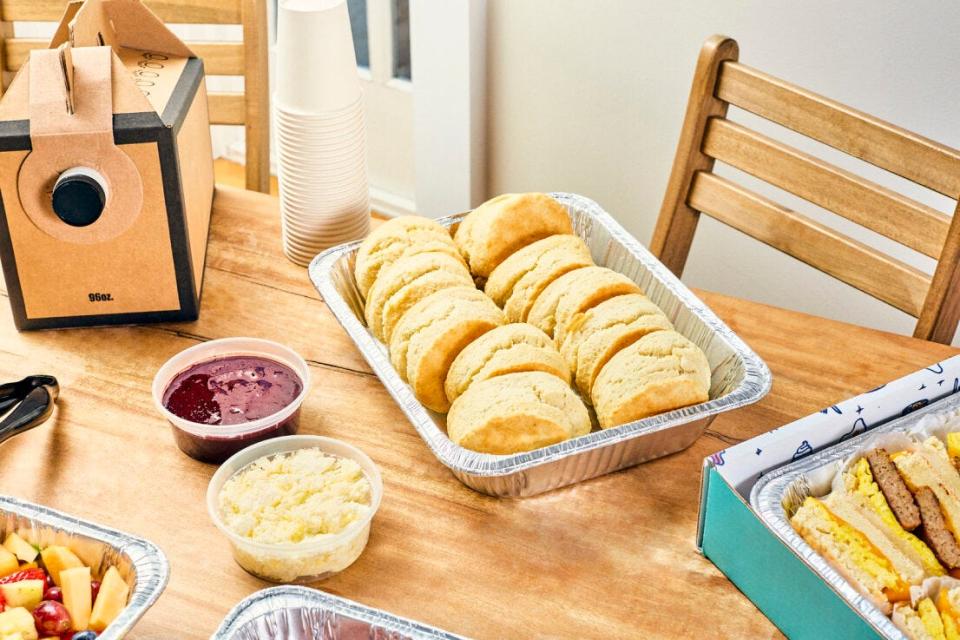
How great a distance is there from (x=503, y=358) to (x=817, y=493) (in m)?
0.41

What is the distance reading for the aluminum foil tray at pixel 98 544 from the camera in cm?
97

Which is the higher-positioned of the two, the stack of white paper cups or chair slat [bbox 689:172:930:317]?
the stack of white paper cups

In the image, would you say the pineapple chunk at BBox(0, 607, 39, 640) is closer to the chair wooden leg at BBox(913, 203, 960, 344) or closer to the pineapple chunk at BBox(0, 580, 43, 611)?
the pineapple chunk at BBox(0, 580, 43, 611)

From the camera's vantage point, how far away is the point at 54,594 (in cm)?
100

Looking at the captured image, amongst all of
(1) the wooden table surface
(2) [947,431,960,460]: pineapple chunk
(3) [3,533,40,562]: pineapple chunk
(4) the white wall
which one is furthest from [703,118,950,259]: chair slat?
(3) [3,533,40,562]: pineapple chunk

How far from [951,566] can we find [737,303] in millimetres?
616

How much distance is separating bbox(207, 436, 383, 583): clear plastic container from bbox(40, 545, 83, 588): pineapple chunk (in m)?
0.15

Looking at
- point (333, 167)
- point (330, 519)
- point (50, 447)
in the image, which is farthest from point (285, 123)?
point (330, 519)

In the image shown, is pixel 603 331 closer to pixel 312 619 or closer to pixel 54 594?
pixel 312 619

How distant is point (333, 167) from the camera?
1.56 metres

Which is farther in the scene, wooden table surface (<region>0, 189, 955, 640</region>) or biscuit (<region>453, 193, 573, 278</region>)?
biscuit (<region>453, 193, 573, 278</region>)

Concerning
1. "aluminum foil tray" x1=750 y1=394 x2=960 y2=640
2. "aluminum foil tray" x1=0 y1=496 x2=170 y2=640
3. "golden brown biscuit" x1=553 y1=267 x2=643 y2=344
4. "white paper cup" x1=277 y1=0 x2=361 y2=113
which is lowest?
"aluminum foil tray" x1=0 y1=496 x2=170 y2=640

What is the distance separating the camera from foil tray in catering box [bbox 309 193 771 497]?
116 centimetres

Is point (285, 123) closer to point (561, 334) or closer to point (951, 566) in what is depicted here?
point (561, 334)
